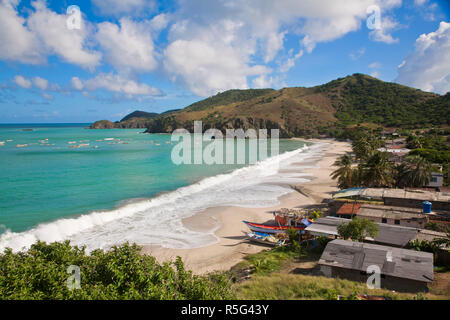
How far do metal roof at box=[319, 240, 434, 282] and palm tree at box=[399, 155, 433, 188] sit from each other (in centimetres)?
1894

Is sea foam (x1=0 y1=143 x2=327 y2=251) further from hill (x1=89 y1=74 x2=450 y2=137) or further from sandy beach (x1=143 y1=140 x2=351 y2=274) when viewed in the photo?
hill (x1=89 y1=74 x2=450 y2=137)

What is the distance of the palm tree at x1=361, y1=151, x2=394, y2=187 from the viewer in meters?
27.1

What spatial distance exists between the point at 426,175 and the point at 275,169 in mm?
24360

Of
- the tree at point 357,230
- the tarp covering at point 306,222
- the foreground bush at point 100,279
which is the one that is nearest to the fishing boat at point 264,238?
the tarp covering at point 306,222

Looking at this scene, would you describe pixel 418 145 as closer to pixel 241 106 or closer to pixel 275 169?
pixel 275 169

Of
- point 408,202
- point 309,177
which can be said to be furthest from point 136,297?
point 309,177

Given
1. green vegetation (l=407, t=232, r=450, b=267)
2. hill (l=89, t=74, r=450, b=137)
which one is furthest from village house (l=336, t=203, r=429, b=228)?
hill (l=89, t=74, r=450, b=137)

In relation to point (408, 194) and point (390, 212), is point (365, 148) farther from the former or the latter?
point (390, 212)

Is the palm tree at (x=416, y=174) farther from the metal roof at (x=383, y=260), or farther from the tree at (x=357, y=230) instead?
the metal roof at (x=383, y=260)

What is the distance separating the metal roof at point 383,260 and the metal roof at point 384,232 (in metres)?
2.14

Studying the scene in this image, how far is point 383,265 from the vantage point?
11984mm

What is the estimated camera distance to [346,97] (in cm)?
16362

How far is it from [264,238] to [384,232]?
24.9 feet

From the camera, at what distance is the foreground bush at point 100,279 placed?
26.1 ft
